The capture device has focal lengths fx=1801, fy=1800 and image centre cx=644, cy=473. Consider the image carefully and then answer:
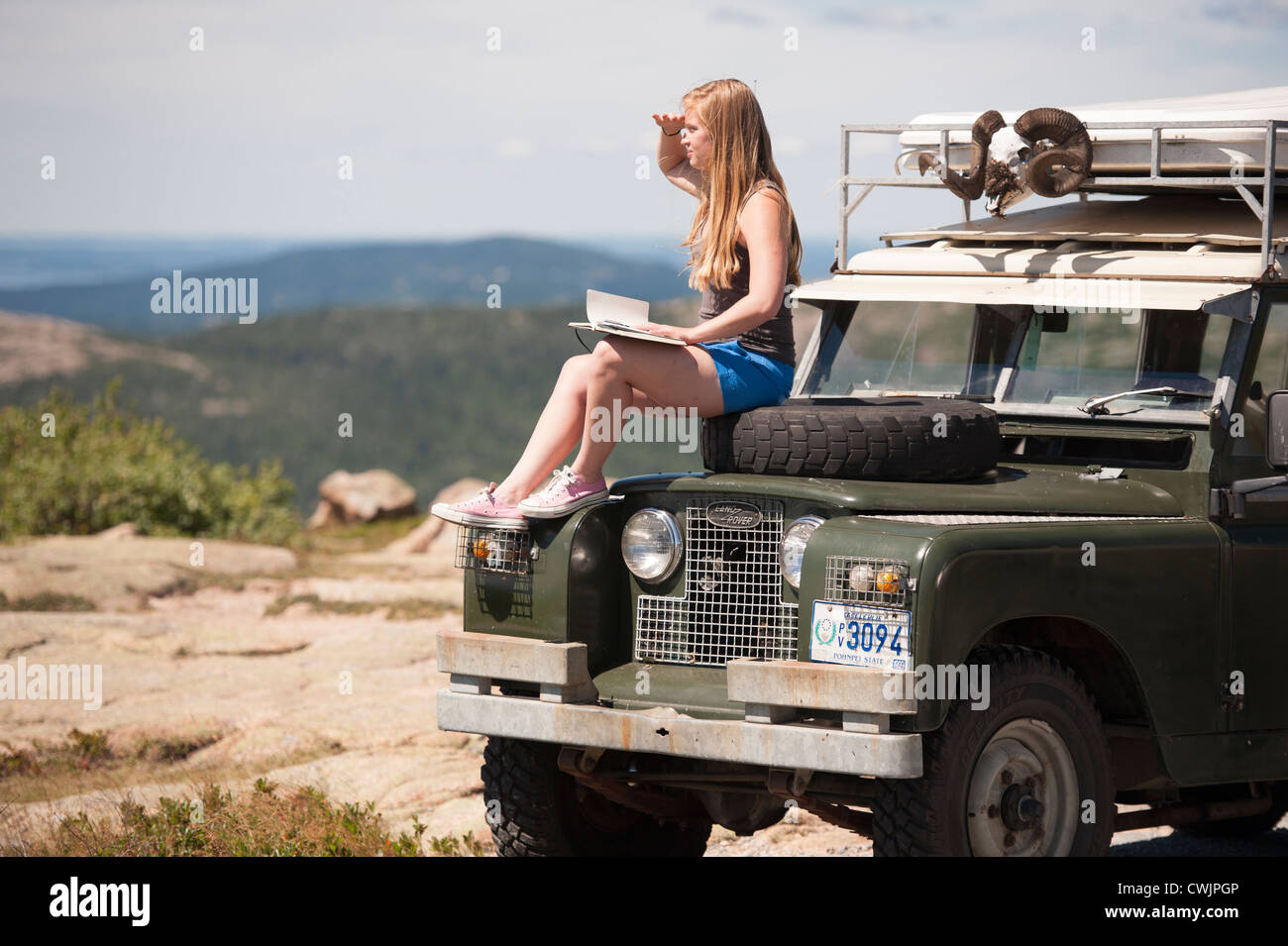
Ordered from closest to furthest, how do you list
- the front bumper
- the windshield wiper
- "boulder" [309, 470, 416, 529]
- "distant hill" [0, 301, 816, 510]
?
the front bumper
the windshield wiper
"boulder" [309, 470, 416, 529]
"distant hill" [0, 301, 816, 510]

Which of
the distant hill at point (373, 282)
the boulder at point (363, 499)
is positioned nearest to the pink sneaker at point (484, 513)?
the boulder at point (363, 499)

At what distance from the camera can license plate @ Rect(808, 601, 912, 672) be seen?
5.41 meters

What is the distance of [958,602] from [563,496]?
150 centimetres

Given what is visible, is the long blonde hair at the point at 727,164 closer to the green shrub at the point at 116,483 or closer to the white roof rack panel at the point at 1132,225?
the white roof rack panel at the point at 1132,225

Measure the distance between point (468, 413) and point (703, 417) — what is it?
307ft

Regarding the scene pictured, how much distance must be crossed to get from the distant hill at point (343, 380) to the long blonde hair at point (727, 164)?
63025mm

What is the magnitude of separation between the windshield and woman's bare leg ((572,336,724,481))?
1248 mm

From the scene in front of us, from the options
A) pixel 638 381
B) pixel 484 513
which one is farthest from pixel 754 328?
pixel 484 513

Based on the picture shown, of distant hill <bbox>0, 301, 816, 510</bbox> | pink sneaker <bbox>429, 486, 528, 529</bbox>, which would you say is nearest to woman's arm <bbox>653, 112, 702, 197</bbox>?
pink sneaker <bbox>429, 486, 528, 529</bbox>

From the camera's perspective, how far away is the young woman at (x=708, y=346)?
6.26m

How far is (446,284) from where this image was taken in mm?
194250

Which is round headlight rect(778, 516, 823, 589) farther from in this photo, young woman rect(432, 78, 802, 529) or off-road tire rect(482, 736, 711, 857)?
off-road tire rect(482, 736, 711, 857)

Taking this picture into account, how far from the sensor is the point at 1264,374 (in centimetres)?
671
